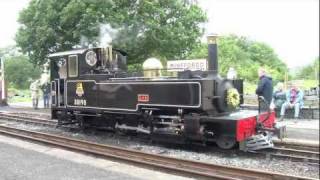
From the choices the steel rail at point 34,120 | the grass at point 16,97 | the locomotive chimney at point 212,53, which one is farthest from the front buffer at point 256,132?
the grass at point 16,97

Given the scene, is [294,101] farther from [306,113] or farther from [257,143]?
[257,143]

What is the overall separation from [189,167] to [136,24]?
9.51 meters

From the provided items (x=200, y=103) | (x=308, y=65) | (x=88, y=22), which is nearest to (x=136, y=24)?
(x=88, y=22)

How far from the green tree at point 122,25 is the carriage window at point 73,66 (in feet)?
11.2

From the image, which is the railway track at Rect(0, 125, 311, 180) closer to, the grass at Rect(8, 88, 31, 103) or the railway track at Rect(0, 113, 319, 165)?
the railway track at Rect(0, 113, 319, 165)

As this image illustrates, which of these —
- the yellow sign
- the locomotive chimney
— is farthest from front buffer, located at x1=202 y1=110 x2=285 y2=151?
the yellow sign

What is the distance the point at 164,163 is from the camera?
29.2ft

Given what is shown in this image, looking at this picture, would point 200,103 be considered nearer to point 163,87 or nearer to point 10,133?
point 163,87

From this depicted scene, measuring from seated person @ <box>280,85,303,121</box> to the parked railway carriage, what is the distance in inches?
195

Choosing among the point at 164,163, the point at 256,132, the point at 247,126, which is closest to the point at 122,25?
the point at 256,132

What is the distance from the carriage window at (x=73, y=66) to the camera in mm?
13086

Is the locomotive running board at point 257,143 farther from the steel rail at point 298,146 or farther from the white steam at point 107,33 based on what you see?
the white steam at point 107,33

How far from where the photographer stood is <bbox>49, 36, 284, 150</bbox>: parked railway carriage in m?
10.1

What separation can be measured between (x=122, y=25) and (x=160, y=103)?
660 cm
